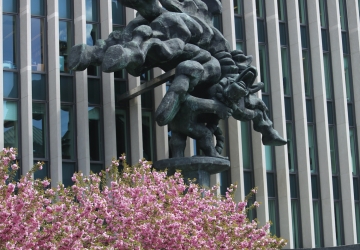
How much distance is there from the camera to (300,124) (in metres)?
33.0

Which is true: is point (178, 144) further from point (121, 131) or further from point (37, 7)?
point (37, 7)

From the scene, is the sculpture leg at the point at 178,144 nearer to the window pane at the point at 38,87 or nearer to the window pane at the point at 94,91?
the window pane at the point at 94,91

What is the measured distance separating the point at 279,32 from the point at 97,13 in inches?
289

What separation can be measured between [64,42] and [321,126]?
400 inches

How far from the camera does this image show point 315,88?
33969mm

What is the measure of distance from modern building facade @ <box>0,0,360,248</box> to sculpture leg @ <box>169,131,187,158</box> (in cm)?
190

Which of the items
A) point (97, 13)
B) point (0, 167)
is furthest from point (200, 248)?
point (97, 13)

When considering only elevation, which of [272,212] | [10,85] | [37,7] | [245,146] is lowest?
[272,212]

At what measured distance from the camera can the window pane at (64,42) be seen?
28.4 meters

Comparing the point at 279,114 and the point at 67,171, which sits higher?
the point at 279,114

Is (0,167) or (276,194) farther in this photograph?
(276,194)

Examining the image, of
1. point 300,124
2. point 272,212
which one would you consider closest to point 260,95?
point 300,124

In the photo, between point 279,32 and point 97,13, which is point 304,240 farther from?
point 97,13

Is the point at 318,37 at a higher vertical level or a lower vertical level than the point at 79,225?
higher
